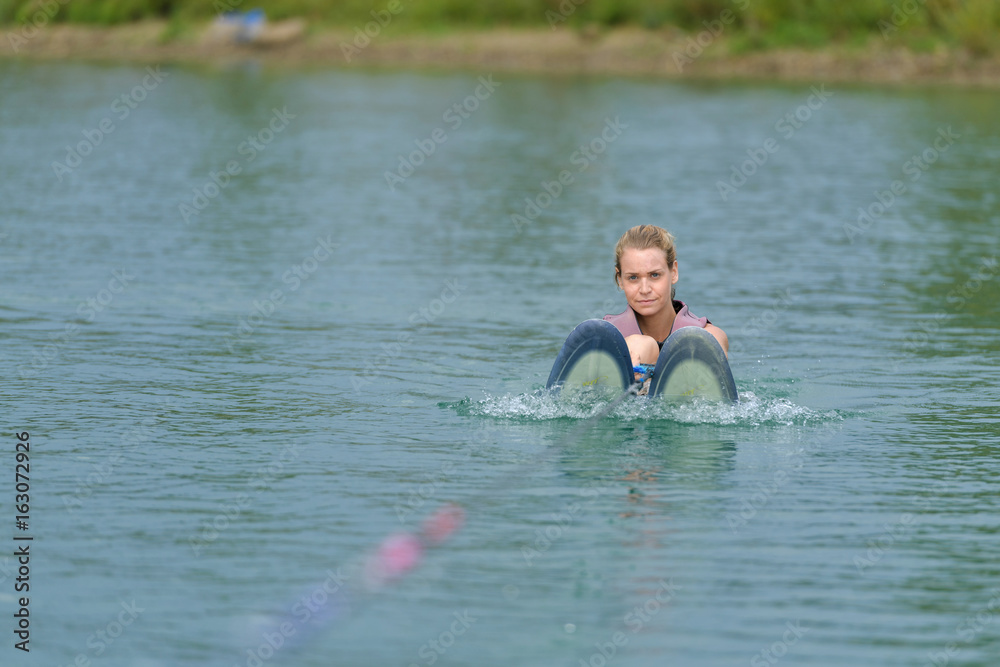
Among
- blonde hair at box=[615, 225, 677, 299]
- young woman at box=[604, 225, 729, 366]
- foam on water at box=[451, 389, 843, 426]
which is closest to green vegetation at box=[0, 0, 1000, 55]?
foam on water at box=[451, 389, 843, 426]

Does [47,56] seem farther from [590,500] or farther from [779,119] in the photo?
[590,500]

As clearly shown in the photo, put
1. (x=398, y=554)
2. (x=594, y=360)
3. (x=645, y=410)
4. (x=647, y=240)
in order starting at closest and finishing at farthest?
(x=398, y=554) < (x=647, y=240) < (x=594, y=360) < (x=645, y=410)

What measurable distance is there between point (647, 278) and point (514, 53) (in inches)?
1914

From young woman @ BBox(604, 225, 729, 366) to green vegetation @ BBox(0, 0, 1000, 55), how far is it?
43.8m

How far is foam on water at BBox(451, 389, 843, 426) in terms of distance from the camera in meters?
9.62

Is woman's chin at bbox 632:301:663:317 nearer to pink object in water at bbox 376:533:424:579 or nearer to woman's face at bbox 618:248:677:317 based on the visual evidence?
woman's face at bbox 618:248:677:317

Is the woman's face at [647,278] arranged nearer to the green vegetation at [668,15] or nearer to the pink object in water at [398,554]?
the pink object in water at [398,554]

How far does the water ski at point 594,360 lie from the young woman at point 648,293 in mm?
270

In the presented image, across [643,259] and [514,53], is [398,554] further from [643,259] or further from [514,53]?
[514,53]

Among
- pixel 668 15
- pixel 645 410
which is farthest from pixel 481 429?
pixel 668 15

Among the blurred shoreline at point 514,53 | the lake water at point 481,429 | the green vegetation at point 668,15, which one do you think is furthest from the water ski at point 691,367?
the green vegetation at point 668,15

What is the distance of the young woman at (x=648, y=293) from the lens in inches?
369

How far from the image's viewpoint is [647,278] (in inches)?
376

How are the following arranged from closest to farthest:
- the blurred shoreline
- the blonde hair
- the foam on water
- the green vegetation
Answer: the blonde hair < the foam on water < the blurred shoreline < the green vegetation
